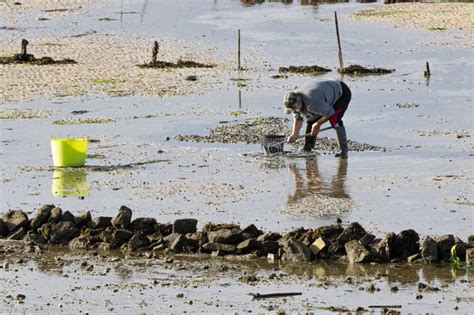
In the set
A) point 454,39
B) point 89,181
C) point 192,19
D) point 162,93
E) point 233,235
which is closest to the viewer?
point 233,235

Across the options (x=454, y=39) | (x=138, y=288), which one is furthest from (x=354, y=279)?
(x=454, y=39)

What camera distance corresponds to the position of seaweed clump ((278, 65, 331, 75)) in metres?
32.4

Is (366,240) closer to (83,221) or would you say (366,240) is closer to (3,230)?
(83,221)

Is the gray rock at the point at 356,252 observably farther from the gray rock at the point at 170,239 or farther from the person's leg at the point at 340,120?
the person's leg at the point at 340,120

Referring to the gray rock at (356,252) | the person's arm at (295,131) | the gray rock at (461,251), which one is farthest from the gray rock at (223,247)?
the person's arm at (295,131)

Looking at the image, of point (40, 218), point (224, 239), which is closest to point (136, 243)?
point (224, 239)

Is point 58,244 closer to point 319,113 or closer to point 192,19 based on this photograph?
point 319,113

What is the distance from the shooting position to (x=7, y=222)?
43.7 ft

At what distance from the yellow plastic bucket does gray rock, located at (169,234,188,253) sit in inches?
222

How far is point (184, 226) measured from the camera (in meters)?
12.7

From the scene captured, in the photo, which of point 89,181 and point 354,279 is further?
point 89,181

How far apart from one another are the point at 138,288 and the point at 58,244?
2.06 metres

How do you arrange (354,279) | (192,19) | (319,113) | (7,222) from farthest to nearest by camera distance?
(192,19), (319,113), (7,222), (354,279)

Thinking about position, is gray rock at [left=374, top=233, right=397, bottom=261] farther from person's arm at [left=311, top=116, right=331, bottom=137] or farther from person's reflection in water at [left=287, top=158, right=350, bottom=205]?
person's arm at [left=311, top=116, right=331, bottom=137]
